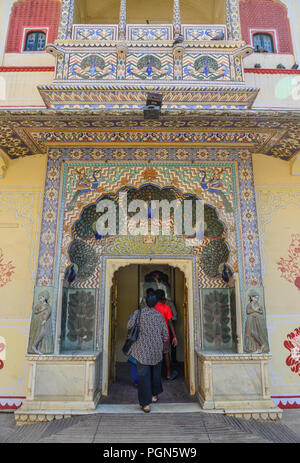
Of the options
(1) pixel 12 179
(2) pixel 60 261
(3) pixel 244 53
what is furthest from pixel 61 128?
(3) pixel 244 53

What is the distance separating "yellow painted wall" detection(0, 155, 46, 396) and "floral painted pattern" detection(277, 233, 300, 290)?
3889mm

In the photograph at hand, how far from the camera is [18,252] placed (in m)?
4.83

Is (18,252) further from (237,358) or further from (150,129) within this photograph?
(237,358)

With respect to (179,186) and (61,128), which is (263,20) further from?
(61,128)

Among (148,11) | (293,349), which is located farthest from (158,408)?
(148,11)

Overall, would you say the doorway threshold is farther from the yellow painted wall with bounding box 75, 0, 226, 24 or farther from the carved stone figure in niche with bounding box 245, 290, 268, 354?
the yellow painted wall with bounding box 75, 0, 226, 24

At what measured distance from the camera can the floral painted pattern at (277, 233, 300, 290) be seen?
15.7 feet

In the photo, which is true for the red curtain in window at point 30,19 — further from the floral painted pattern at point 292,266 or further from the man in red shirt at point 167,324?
the floral painted pattern at point 292,266

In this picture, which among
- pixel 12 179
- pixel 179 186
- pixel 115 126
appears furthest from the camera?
pixel 12 179

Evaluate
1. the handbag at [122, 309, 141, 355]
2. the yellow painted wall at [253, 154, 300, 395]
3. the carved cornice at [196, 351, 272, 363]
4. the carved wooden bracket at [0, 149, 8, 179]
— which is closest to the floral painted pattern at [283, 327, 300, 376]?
the yellow painted wall at [253, 154, 300, 395]

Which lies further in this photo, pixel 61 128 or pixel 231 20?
pixel 231 20

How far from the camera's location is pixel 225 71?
4.67 metres

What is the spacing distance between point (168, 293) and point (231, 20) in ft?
17.9

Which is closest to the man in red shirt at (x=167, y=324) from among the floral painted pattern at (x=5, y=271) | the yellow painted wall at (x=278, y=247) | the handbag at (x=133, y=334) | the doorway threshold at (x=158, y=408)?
the doorway threshold at (x=158, y=408)
